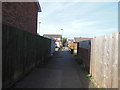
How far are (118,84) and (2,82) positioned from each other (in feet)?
11.1

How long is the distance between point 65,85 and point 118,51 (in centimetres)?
282

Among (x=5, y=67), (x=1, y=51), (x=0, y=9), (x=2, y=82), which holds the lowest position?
(x=2, y=82)

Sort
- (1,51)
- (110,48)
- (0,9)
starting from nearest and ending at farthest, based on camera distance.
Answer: (110,48) < (1,51) < (0,9)

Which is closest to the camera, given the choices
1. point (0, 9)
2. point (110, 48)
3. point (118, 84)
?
point (118, 84)

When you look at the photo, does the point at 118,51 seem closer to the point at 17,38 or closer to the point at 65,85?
the point at 65,85

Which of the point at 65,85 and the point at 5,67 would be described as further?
the point at 65,85

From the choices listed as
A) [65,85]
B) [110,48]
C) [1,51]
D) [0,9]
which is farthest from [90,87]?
[0,9]

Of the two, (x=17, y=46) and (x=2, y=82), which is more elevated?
(x=17, y=46)

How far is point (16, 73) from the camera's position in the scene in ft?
19.5

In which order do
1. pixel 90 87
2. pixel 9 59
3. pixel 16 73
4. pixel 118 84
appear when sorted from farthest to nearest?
pixel 16 73
pixel 90 87
pixel 9 59
pixel 118 84

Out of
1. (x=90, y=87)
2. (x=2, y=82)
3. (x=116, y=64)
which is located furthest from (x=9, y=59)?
(x=116, y=64)

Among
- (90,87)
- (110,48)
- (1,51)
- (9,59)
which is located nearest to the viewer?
(110,48)

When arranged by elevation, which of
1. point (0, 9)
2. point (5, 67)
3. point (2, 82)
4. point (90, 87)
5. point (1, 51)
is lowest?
point (90, 87)

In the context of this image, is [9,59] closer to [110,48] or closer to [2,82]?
[2,82]
